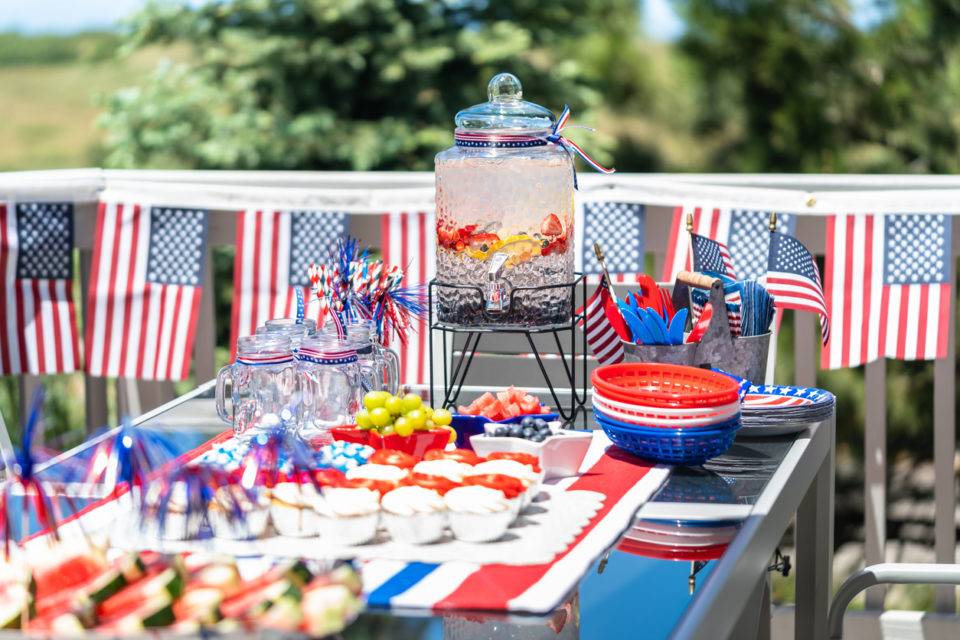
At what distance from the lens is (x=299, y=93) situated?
6910 mm

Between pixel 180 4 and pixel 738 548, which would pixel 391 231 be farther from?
pixel 180 4

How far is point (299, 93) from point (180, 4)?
1.01 m

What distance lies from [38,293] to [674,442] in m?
2.27

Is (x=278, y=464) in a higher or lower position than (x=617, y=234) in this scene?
lower

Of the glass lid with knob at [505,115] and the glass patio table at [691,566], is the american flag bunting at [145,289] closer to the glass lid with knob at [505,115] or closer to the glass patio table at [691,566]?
the glass patio table at [691,566]

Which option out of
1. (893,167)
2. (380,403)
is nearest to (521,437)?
(380,403)

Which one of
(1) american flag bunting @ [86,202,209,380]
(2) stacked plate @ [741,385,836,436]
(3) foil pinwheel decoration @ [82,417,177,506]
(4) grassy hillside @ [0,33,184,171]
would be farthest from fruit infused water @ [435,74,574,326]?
(4) grassy hillside @ [0,33,184,171]

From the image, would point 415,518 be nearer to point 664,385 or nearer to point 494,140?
point 664,385

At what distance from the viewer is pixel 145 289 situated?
322 centimetres

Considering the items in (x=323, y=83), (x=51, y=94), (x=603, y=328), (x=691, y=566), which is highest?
(x=51, y=94)

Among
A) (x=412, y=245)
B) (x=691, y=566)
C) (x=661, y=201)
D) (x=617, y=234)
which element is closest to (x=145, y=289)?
(x=412, y=245)

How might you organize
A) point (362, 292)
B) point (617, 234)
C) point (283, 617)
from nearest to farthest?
point (283, 617)
point (362, 292)
point (617, 234)

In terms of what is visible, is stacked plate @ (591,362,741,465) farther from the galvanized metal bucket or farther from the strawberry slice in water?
the strawberry slice in water

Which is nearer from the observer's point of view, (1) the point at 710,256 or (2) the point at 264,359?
(2) the point at 264,359
